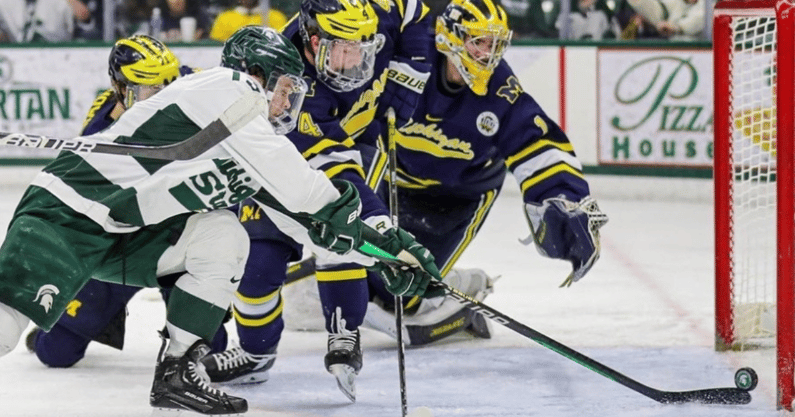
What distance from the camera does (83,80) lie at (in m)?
7.00

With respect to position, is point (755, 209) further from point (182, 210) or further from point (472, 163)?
point (182, 210)

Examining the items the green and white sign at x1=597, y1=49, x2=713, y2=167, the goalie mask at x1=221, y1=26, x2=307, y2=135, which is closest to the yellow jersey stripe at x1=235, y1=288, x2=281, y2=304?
the goalie mask at x1=221, y1=26, x2=307, y2=135

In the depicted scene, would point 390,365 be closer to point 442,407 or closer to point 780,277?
point 442,407

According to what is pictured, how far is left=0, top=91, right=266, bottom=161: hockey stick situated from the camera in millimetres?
2785

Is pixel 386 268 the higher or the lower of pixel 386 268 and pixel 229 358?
the higher

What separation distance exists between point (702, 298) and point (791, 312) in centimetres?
140

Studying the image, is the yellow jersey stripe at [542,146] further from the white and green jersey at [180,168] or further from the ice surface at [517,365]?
the white and green jersey at [180,168]

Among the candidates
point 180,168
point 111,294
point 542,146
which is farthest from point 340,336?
point 542,146

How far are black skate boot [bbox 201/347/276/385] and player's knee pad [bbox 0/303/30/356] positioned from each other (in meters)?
0.72

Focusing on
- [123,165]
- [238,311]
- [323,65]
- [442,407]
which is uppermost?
[323,65]

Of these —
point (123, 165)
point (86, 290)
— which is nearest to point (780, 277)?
point (123, 165)

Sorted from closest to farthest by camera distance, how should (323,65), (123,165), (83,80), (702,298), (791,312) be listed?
(123,165)
(791,312)
(323,65)
(702,298)
(83,80)

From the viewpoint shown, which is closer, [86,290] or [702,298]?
[86,290]

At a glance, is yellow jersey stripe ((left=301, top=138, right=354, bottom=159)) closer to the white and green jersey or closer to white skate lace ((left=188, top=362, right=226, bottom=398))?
the white and green jersey
